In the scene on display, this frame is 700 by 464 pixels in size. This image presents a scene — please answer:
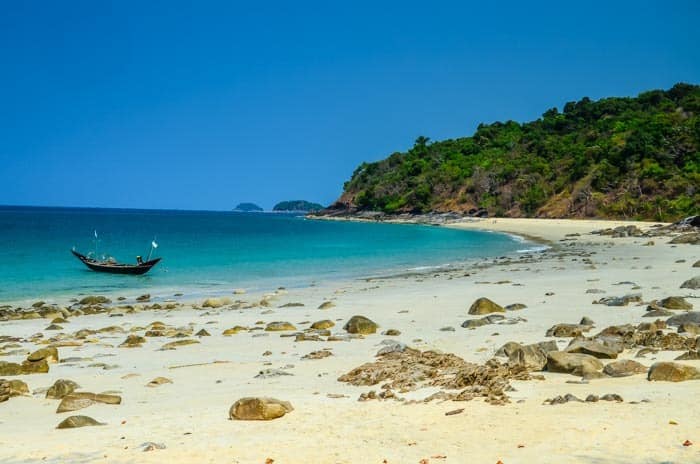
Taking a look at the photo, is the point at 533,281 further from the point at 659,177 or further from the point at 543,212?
the point at 543,212

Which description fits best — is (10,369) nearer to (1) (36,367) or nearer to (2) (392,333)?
(1) (36,367)

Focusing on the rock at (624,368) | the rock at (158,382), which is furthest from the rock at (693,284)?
the rock at (158,382)

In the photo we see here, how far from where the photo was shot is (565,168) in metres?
102

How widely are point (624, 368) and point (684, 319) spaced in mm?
4557

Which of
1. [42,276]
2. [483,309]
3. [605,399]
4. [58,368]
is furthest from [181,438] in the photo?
[42,276]

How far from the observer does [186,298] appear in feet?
85.4

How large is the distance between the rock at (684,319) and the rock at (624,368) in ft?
13.4

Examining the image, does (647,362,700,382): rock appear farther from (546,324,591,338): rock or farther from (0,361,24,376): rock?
(0,361,24,376): rock

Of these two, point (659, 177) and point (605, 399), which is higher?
point (659, 177)

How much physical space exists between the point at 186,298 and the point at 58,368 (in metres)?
13.8

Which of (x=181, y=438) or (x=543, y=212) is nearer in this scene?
(x=181, y=438)

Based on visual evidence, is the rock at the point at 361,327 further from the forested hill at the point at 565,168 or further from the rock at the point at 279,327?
the forested hill at the point at 565,168

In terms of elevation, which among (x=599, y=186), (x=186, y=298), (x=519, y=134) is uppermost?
(x=519, y=134)

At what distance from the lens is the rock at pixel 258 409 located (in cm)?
792
